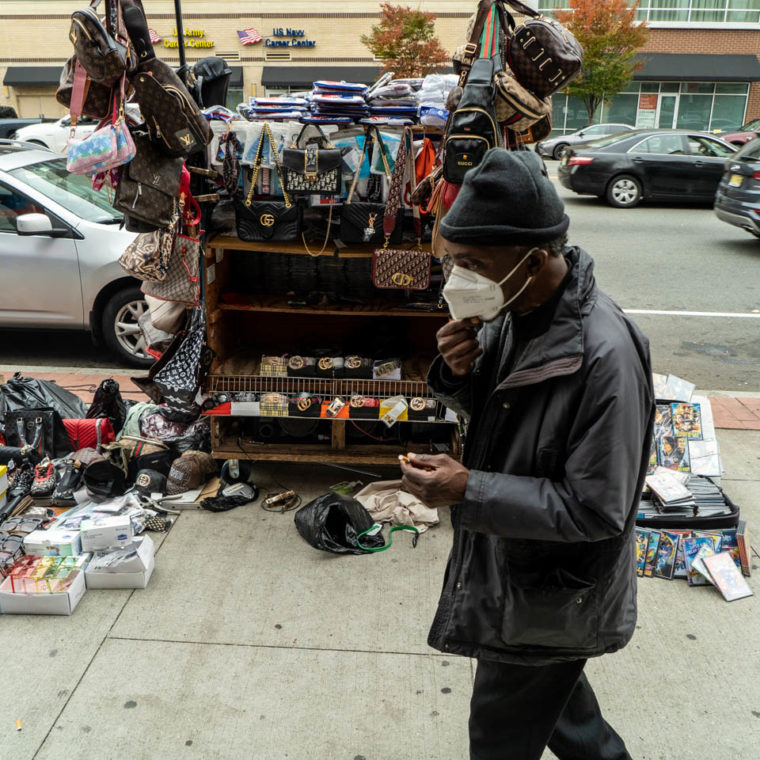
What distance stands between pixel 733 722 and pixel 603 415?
1.92 m

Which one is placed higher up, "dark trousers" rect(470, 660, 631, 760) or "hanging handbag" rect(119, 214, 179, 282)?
"hanging handbag" rect(119, 214, 179, 282)

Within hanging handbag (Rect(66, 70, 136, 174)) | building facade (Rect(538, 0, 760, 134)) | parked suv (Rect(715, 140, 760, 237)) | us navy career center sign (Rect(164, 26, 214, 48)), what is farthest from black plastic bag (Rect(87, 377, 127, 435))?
building facade (Rect(538, 0, 760, 134))

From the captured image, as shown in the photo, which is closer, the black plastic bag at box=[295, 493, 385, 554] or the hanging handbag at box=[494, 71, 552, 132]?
the hanging handbag at box=[494, 71, 552, 132]

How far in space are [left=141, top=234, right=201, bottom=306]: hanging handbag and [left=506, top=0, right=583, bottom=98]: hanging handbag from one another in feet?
6.35

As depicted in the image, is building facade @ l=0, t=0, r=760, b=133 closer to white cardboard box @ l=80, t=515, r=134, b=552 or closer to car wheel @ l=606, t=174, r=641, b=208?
car wheel @ l=606, t=174, r=641, b=208

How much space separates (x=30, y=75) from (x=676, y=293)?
3102 cm

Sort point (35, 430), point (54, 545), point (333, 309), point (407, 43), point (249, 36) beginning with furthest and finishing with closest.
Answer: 1. point (249, 36)
2. point (407, 43)
3. point (35, 430)
4. point (333, 309)
5. point (54, 545)

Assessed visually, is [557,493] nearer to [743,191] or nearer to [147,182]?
[147,182]

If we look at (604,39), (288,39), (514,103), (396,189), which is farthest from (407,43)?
(514,103)

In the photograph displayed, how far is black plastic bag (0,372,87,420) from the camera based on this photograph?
17.2ft

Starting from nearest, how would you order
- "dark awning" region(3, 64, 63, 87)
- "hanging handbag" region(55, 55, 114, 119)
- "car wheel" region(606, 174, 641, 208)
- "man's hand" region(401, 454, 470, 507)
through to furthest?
"man's hand" region(401, 454, 470, 507) < "hanging handbag" region(55, 55, 114, 119) < "car wheel" region(606, 174, 641, 208) < "dark awning" region(3, 64, 63, 87)

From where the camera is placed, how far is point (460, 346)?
206 centimetres

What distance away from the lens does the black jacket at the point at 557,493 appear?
68.1 inches

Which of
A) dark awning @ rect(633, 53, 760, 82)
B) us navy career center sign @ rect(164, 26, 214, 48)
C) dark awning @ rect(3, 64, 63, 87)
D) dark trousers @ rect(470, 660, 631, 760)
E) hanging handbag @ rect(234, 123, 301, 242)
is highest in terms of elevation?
us navy career center sign @ rect(164, 26, 214, 48)
